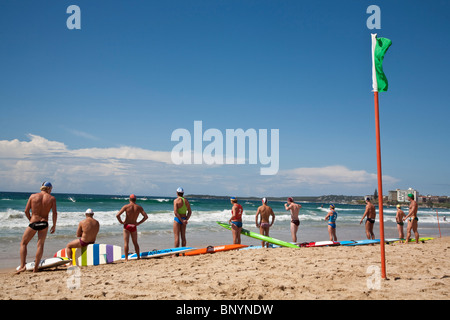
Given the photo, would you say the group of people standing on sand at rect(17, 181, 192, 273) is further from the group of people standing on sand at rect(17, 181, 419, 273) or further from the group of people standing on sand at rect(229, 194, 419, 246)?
the group of people standing on sand at rect(229, 194, 419, 246)

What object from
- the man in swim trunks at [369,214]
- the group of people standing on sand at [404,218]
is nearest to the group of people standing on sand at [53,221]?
the group of people standing on sand at [404,218]

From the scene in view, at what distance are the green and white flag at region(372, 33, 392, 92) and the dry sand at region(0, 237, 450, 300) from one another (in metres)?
3.07

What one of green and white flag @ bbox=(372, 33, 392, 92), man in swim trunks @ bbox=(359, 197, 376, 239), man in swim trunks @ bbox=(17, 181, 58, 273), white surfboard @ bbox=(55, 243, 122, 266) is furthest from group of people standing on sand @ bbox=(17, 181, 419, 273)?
green and white flag @ bbox=(372, 33, 392, 92)

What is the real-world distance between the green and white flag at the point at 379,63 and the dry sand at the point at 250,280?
3.07 m

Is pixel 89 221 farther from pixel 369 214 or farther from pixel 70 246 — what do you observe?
pixel 369 214

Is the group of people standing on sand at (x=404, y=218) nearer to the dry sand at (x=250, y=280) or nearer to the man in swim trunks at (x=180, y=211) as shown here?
the dry sand at (x=250, y=280)

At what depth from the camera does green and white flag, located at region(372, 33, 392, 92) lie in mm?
5176

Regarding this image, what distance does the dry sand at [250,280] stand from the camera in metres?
4.41

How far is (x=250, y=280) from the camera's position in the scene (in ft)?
16.8

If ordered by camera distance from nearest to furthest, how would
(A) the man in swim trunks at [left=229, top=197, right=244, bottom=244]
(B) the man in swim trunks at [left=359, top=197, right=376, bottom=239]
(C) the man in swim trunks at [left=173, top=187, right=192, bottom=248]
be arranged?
(C) the man in swim trunks at [left=173, top=187, right=192, bottom=248] → (A) the man in swim trunks at [left=229, top=197, right=244, bottom=244] → (B) the man in swim trunks at [left=359, top=197, right=376, bottom=239]

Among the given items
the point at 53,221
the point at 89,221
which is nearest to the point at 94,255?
the point at 89,221
